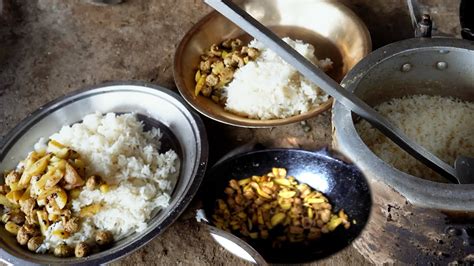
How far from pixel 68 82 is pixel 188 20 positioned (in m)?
0.59

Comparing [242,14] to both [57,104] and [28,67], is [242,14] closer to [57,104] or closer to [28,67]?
[57,104]

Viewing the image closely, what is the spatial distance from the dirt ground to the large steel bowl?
0.13m

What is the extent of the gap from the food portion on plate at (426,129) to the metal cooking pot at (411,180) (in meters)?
0.04

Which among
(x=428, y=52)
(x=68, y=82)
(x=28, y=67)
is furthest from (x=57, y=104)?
(x=428, y=52)

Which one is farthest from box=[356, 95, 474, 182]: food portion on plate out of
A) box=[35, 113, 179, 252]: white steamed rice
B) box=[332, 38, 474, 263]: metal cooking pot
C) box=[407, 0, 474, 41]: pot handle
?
box=[35, 113, 179, 252]: white steamed rice

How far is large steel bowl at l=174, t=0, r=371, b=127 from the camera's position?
6.21 feet

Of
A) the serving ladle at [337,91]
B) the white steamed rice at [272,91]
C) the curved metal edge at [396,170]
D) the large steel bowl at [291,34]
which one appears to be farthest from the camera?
the large steel bowl at [291,34]

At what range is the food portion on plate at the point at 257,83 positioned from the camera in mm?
1793

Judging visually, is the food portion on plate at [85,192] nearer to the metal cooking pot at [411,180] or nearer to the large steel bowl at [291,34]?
the large steel bowl at [291,34]

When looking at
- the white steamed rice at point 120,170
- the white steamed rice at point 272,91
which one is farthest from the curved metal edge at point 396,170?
the white steamed rice at point 120,170

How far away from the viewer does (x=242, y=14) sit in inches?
53.0

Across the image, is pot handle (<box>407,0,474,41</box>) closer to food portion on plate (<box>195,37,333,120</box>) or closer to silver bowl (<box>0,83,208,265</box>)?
food portion on plate (<box>195,37,333,120</box>)

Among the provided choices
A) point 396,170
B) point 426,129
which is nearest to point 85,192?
point 396,170

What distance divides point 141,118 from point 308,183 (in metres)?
0.69
